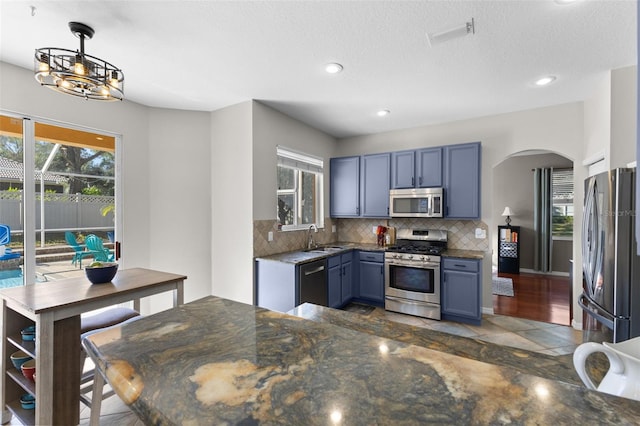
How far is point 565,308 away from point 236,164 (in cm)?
494

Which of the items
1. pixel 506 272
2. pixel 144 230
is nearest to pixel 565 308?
pixel 506 272

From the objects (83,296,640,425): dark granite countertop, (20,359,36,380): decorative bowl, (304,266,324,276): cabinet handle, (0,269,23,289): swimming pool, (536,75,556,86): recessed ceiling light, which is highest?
(536,75,556,86): recessed ceiling light

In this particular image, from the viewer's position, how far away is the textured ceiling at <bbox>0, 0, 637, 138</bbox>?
1.81 meters

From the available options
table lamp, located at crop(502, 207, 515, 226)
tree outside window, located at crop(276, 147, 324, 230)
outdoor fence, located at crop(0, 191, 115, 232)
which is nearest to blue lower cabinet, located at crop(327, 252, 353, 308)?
tree outside window, located at crop(276, 147, 324, 230)

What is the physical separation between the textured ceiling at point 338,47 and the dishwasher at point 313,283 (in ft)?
6.34

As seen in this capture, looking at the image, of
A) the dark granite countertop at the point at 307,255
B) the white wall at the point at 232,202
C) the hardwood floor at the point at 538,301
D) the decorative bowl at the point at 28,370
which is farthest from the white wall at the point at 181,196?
the hardwood floor at the point at 538,301

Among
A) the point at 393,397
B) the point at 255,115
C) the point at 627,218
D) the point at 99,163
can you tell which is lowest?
the point at 393,397

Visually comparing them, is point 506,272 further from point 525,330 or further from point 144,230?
point 144,230

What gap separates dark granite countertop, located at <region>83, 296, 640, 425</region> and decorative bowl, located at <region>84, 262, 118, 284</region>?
4.59 ft

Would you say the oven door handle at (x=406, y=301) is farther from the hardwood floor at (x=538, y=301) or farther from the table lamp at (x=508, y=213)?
the table lamp at (x=508, y=213)

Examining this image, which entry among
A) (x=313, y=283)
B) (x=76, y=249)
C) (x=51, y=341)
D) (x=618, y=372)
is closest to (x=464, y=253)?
(x=313, y=283)

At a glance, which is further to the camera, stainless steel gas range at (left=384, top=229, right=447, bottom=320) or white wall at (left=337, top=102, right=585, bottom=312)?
stainless steel gas range at (left=384, top=229, right=447, bottom=320)

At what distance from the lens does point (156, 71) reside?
8.51 feet

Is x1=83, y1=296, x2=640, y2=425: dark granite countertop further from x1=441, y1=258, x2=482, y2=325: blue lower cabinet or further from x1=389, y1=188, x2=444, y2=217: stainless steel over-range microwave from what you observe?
x1=389, y1=188, x2=444, y2=217: stainless steel over-range microwave
